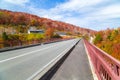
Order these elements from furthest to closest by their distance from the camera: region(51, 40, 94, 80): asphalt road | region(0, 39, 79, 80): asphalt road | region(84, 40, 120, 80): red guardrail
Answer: region(0, 39, 79, 80): asphalt road → region(51, 40, 94, 80): asphalt road → region(84, 40, 120, 80): red guardrail

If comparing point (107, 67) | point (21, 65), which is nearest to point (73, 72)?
point (21, 65)

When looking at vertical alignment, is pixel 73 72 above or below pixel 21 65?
above

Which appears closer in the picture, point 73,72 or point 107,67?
point 107,67

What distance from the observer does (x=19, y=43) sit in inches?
1457

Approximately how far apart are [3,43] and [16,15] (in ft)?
564

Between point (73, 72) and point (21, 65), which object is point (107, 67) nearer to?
point (73, 72)

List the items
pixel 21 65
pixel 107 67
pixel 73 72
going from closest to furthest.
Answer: pixel 107 67
pixel 73 72
pixel 21 65

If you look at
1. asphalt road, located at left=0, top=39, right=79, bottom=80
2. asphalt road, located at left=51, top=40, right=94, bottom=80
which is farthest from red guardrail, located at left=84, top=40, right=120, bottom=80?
asphalt road, located at left=0, top=39, right=79, bottom=80

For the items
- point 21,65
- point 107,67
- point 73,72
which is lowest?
point 21,65

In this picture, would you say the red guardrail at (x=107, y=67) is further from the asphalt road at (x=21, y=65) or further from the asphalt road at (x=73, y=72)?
the asphalt road at (x=21, y=65)

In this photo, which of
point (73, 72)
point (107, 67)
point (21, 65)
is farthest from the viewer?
point (21, 65)

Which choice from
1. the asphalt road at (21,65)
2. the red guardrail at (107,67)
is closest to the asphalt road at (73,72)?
the red guardrail at (107,67)

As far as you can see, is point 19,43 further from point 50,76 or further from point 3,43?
point 50,76

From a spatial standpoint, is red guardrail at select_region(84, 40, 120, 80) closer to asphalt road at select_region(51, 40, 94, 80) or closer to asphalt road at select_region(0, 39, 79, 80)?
asphalt road at select_region(51, 40, 94, 80)
